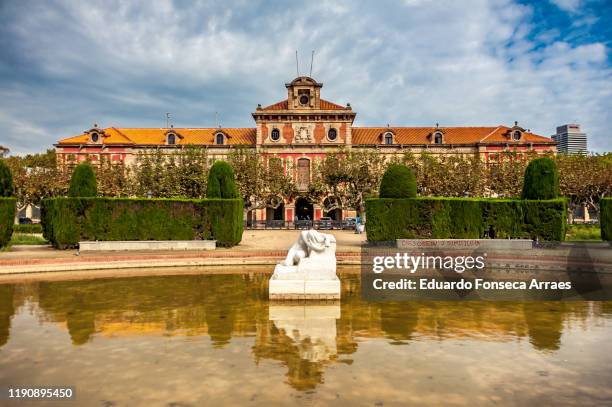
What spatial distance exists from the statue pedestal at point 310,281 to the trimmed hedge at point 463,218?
1258 centimetres

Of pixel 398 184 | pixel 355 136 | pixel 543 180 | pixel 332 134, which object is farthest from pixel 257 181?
pixel 543 180

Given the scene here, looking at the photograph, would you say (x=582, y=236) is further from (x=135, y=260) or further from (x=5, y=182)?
(x=5, y=182)

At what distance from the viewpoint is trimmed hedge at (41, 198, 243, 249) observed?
2145 centimetres

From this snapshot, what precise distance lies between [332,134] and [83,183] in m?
38.0

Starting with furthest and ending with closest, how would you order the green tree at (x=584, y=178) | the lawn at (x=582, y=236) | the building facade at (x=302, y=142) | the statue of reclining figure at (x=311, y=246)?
the building facade at (x=302, y=142)
the green tree at (x=584, y=178)
the lawn at (x=582, y=236)
the statue of reclining figure at (x=311, y=246)

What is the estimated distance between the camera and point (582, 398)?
5031mm

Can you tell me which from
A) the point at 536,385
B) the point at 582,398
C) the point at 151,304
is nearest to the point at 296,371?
the point at 536,385

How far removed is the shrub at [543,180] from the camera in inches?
843

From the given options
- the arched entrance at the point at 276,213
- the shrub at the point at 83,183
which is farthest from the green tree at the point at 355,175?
the shrub at the point at 83,183

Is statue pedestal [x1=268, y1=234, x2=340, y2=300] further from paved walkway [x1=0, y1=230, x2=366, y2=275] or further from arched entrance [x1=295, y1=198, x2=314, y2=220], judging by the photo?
arched entrance [x1=295, y1=198, x2=314, y2=220]

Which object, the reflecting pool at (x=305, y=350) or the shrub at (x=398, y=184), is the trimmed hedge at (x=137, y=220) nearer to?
the shrub at (x=398, y=184)

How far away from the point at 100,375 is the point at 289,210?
159 ft

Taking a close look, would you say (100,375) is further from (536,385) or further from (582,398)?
(582,398)

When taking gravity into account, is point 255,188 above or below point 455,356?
above
